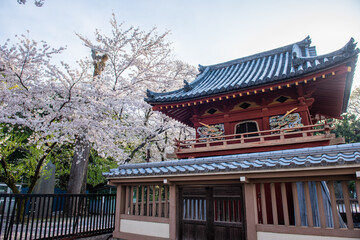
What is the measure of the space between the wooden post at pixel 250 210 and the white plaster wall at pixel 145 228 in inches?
97.4

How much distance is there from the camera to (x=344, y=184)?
5.28 m

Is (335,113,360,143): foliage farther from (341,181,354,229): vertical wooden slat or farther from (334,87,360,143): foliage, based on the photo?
(341,181,354,229): vertical wooden slat

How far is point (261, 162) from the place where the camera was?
237 inches

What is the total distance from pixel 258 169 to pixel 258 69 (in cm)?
637

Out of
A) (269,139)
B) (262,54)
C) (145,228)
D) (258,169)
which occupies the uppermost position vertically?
(262,54)

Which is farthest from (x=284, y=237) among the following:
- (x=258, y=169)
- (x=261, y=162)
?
(x=261, y=162)

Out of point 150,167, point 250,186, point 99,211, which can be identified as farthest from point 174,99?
point 99,211

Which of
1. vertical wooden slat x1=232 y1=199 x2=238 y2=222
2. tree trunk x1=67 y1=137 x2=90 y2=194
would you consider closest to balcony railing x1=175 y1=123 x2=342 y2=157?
vertical wooden slat x1=232 y1=199 x2=238 y2=222

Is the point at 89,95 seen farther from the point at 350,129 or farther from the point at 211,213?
the point at 350,129

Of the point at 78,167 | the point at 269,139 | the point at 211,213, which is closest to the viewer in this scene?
the point at 211,213

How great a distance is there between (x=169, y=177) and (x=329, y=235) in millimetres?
4199

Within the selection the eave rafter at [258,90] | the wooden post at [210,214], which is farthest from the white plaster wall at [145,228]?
the eave rafter at [258,90]

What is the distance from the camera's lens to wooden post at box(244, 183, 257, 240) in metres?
5.94

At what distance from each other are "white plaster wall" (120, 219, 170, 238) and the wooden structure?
3cm
